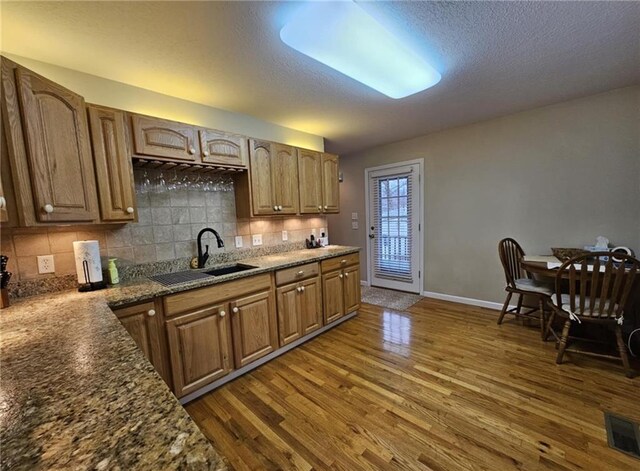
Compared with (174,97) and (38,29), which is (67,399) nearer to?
(38,29)

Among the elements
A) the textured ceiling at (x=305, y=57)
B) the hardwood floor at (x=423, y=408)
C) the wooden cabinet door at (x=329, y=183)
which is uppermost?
the textured ceiling at (x=305, y=57)

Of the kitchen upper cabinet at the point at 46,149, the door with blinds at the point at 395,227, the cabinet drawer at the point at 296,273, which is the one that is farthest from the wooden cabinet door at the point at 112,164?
the door with blinds at the point at 395,227

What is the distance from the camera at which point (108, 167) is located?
→ 1.74 meters

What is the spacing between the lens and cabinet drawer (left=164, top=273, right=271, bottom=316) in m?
1.76

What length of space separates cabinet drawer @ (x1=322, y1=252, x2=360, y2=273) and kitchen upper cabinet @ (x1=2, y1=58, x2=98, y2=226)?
1.95 meters

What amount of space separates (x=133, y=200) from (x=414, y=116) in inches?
110

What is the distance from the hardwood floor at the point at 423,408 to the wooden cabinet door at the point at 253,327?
0.56 ft

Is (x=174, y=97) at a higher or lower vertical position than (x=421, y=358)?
higher

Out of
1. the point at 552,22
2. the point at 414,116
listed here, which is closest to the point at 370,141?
the point at 414,116

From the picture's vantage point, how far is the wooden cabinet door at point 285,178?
2.71 metres

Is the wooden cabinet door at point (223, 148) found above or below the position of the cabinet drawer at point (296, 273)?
above

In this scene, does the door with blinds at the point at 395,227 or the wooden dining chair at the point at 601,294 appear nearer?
the wooden dining chair at the point at 601,294

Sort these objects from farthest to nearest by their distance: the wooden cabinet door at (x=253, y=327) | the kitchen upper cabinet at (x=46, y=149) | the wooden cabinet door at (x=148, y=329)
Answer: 1. the wooden cabinet door at (x=253, y=327)
2. the wooden cabinet door at (x=148, y=329)
3. the kitchen upper cabinet at (x=46, y=149)

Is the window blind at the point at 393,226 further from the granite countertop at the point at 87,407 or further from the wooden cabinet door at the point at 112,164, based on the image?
the granite countertop at the point at 87,407
